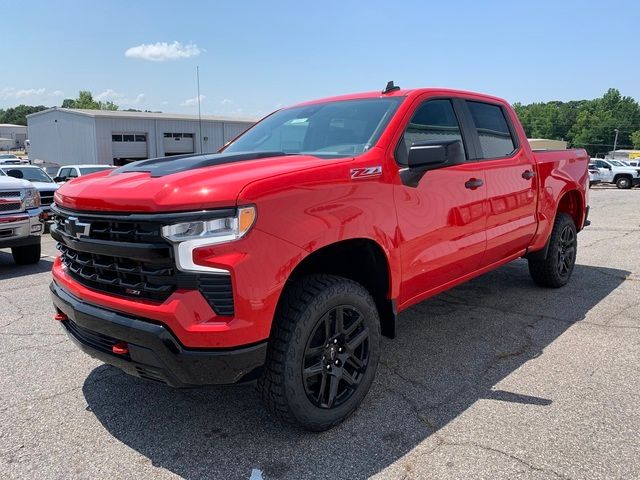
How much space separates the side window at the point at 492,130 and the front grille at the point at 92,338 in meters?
3.11

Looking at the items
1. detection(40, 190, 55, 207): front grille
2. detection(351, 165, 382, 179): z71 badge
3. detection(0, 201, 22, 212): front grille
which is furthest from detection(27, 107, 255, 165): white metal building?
detection(351, 165, 382, 179): z71 badge

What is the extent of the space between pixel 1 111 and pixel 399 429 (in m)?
214

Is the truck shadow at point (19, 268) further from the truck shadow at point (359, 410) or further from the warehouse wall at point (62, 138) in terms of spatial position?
the warehouse wall at point (62, 138)

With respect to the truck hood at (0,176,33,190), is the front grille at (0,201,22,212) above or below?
below

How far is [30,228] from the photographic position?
7137mm

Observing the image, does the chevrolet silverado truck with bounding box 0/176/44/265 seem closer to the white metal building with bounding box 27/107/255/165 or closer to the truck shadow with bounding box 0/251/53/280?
the truck shadow with bounding box 0/251/53/280

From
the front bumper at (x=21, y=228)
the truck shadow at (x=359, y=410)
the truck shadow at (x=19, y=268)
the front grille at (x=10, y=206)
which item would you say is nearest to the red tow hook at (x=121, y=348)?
the truck shadow at (x=359, y=410)

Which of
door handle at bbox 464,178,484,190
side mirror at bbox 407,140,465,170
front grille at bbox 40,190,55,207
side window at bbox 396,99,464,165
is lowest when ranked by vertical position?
front grille at bbox 40,190,55,207

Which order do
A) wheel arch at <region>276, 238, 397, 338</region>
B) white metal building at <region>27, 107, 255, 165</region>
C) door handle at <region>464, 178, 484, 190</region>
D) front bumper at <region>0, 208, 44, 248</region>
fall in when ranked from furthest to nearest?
white metal building at <region>27, 107, 255, 165</region> < front bumper at <region>0, 208, 44, 248</region> < door handle at <region>464, 178, 484, 190</region> < wheel arch at <region>276, 238, 397, 338</region>

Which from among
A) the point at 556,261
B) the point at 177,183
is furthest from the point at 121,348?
the point at 556,261

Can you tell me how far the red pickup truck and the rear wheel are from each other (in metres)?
31.9

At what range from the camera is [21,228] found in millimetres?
7027

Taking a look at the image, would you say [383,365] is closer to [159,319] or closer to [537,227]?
[159,319]

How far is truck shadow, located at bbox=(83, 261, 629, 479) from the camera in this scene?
8.69ft
